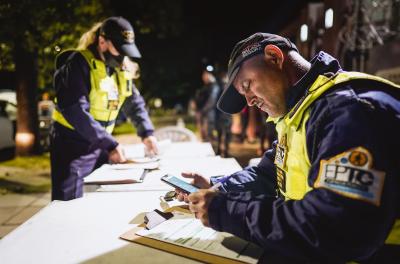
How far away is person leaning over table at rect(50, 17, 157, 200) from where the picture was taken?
2.83 m

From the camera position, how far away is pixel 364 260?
48.4 inches

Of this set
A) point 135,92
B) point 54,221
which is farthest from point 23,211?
point 54,221

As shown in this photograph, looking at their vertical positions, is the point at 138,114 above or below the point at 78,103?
below

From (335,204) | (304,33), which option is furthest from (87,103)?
(304,33)

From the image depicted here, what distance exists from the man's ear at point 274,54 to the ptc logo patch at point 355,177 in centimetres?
53

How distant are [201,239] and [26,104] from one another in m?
8.33

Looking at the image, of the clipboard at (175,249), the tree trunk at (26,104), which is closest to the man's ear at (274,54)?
the clipboard at (175,249)

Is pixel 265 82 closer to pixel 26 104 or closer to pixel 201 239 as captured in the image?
pixel 201 239

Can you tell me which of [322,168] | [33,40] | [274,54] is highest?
[33,40]

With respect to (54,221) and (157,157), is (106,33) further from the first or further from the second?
(54,221)

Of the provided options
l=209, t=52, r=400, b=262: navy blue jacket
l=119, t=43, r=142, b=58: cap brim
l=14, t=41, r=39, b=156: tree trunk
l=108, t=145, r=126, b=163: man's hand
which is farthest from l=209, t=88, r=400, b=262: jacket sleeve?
l=14, t=41, r=39, b=156: tree trunk

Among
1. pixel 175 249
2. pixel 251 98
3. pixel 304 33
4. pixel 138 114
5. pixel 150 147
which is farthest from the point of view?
pixel 304 33

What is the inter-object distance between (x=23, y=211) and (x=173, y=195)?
3690 millimetres

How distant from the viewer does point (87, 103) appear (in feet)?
9.55
